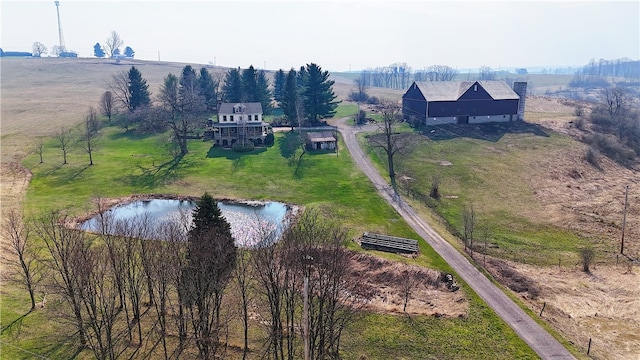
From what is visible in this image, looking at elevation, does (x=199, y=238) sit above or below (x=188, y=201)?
above

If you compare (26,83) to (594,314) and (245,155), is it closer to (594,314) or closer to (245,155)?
(245,155)

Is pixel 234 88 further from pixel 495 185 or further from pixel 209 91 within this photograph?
pixel 495 185

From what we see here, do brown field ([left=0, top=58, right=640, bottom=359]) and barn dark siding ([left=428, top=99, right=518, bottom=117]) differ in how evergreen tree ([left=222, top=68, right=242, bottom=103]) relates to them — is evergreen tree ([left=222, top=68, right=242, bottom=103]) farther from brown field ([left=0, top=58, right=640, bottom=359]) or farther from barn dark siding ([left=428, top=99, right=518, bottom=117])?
barn dark siding ([left=428, top=99, right=518, bottom=117])

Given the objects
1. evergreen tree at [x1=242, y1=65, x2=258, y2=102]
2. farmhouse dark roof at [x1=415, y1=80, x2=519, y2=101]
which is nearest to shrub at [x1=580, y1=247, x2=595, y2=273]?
farmhouse dark roof at [x1=415, y1=80, x2=519, y2=101]

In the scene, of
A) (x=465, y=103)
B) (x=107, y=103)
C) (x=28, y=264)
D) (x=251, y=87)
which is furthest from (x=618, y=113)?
(x=107, y=103)

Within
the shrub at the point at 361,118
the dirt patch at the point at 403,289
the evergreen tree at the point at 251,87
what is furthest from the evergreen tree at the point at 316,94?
the dirt patch at the point at 403,289

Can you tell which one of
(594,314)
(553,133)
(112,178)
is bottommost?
(594,314)

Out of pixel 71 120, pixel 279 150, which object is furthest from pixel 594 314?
pixel 71 120

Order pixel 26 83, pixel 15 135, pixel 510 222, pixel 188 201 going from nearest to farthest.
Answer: pixel 510 222, pixel 188 201, pixel 15 135, pixel 26 83
